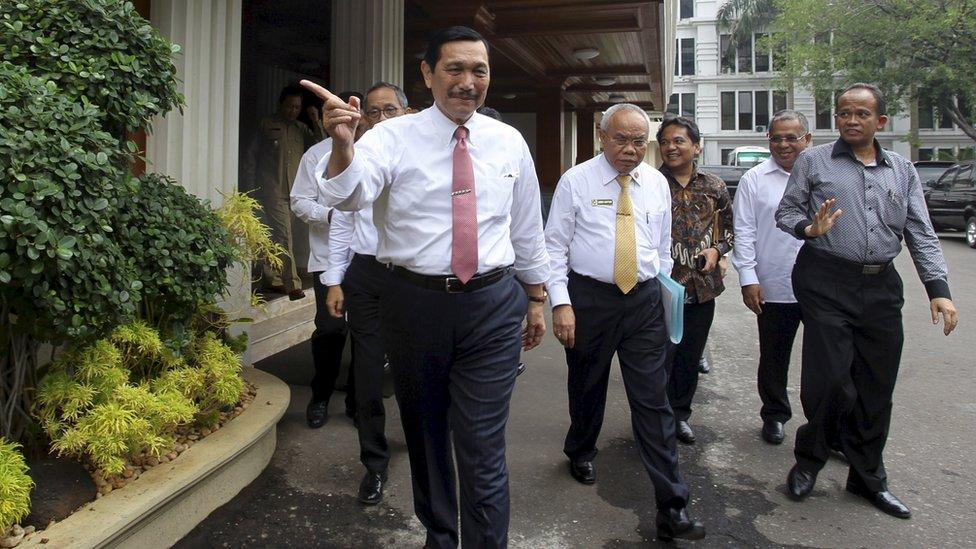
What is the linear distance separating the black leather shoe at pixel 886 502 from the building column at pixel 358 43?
4.95m

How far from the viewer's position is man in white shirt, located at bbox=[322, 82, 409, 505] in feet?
11.2

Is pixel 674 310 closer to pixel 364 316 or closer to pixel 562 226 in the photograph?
pixel 562 226

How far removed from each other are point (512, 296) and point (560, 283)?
0.74 meters

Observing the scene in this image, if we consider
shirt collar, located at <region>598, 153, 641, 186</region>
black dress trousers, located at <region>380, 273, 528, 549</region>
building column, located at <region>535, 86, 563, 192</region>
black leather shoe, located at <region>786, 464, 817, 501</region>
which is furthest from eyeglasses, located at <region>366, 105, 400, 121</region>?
building column, located at <region>535, 86, 563, 192</region>

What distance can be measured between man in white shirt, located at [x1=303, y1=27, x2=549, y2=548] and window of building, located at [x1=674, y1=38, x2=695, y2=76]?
1762 inches

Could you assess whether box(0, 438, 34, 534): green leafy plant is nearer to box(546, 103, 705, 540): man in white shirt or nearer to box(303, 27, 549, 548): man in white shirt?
box(303, 27, 549, 548): man in white shirt

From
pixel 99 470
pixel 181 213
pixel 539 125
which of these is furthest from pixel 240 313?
pixel 539 125

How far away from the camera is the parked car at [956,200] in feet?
53.4

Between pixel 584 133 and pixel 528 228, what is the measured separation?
1736 centimetres

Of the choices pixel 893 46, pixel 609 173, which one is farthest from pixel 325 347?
pixel 893 46

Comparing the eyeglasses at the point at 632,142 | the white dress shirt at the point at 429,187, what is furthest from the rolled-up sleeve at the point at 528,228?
the eyeglasses at the point at 632,142

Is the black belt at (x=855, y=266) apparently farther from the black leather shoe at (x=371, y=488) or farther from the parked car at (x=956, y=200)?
the parked car at (x=956, y=200)

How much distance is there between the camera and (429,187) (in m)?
2.49

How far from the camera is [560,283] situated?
3.31 metres
